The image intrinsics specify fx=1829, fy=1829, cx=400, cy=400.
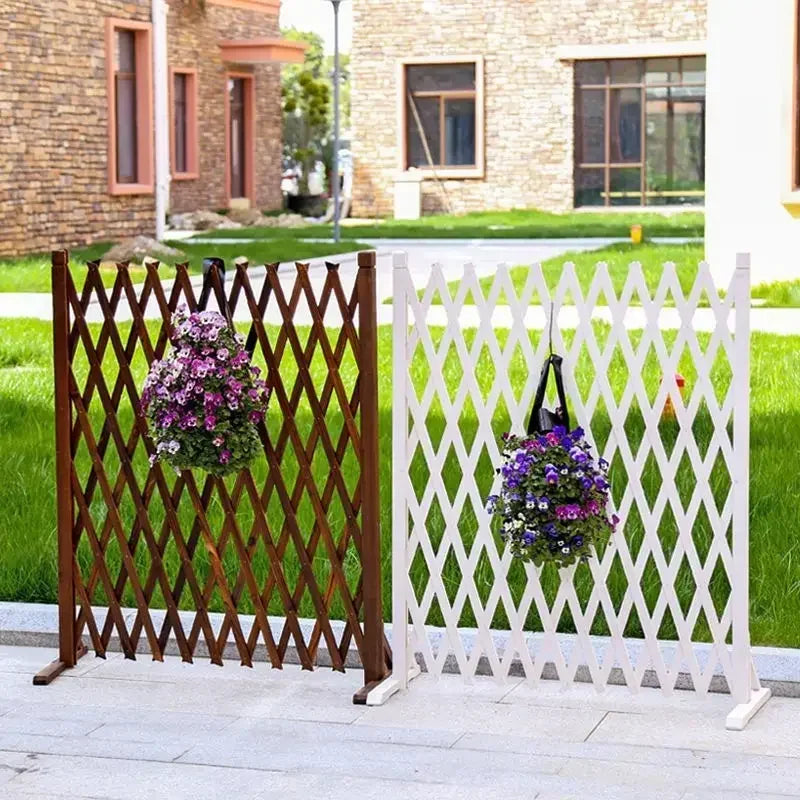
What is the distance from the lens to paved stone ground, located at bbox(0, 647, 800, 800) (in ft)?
16.0

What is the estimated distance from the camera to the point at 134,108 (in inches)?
1102

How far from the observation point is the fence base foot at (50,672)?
596 centimetres

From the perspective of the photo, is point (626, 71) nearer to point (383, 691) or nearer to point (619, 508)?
point (619, 508)

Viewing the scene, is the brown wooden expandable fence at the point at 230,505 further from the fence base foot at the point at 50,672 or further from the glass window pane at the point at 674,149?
the glass window pane at the point at 674,149

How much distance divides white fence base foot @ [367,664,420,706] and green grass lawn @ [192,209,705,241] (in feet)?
75.6

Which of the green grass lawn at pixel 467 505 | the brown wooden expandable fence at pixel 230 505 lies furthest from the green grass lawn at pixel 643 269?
the brown wooden expandable fence at pixel 230 505

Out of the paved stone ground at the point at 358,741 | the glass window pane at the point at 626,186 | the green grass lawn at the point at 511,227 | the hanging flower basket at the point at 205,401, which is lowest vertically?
the paved stone ground at the point at 358,741

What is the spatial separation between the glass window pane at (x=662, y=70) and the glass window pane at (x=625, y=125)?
524 millimetres

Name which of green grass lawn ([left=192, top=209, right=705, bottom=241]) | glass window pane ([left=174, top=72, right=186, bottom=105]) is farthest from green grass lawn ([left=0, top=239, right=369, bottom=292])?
glass window pane ([left=174, top=72, right=186, bottom=105])

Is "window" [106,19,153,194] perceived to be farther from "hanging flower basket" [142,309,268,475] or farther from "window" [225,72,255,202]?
"hanging flower basket" [142,309,268,475]

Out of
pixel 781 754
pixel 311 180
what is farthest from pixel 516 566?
pixel 311 180

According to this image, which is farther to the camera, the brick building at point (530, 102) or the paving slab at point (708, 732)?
the brick building at point (530, 102)

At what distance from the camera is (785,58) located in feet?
55.5

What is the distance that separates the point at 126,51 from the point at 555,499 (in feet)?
77.0
